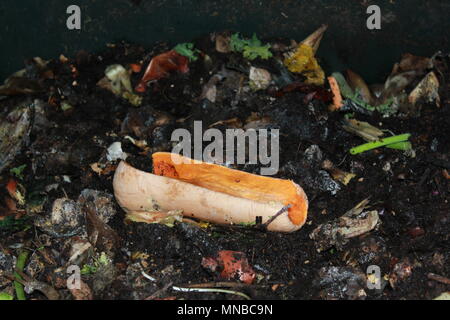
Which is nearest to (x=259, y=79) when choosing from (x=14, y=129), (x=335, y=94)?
(x=335, y=94)

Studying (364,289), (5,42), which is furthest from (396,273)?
(5,42)

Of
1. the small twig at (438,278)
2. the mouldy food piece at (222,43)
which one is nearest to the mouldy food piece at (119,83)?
the mouldy food piece at (222,43)

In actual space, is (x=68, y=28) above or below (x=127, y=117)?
above

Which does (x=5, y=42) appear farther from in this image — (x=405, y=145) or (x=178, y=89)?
(x=405, y=145)

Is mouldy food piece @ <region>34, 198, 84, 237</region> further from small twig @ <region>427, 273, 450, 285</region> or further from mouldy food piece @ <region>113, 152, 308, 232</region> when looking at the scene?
small twig @ <region>427, 273, 450, 285</region>

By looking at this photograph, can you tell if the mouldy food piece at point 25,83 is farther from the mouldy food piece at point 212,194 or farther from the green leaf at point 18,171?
the mouldy food piece at point 212,194

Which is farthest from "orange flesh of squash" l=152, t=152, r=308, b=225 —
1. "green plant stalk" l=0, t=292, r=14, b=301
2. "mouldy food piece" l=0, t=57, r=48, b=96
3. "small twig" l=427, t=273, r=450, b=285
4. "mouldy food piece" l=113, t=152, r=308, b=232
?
"mouldy food piece" l=0, t=57, r=48, b=96
